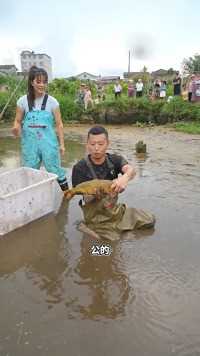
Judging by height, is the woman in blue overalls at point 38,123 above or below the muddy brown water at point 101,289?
above

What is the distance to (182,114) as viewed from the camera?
14.8m

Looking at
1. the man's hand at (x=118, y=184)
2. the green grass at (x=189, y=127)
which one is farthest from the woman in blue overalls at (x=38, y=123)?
the green grass at (x=189, y=127)

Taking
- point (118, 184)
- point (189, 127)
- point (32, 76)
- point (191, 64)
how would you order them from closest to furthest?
1. point (118, 184)
2. point (32, 76)
3. point (189, 127)
4. point (191, 64)

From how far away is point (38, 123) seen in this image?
176 inches

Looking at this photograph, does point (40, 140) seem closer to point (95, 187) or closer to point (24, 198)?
point (24, 198)

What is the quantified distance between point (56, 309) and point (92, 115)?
1488cm

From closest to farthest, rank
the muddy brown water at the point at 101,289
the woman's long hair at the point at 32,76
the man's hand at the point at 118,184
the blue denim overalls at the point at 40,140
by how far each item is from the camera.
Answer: the muddy brown water at the point at 101,289
the man's hand at the point at 118,184
the woman's long hair at the point at 32,76
the blue denim overalls at the point at 40,140

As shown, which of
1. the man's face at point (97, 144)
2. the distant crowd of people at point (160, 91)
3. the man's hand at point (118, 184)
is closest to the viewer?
the man's hand at point (118, 184)

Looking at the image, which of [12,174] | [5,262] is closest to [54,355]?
[5,262]

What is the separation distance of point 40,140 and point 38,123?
217 mm

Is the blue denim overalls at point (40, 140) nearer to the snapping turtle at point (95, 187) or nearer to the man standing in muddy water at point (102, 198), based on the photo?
the man standing in muddy water at point (102, 198)

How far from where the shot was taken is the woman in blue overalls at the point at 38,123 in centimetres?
438

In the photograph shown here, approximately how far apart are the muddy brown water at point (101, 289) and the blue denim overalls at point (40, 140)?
71cm

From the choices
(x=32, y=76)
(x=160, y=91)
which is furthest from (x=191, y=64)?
(x=32, y=76)
